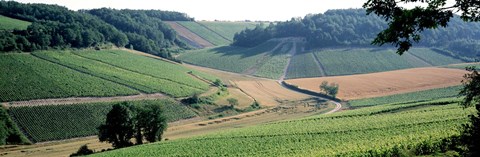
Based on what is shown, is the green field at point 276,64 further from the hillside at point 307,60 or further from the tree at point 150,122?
the tree at point 150,122

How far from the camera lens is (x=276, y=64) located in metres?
157

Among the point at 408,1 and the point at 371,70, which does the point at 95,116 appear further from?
the point at 371,70

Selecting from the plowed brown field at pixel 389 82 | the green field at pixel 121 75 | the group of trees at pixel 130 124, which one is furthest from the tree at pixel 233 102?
the group of trees at pixel 130 124

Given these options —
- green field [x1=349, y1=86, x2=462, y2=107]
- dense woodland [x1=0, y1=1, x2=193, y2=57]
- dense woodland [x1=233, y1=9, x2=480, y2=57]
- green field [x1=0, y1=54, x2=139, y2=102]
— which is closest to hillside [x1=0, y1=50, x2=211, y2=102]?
green field [x1=0, y1=54, x2=139, y2=102]

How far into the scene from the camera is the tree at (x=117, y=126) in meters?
61.0

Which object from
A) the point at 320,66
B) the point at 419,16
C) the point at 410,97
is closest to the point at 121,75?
the point at 410,97

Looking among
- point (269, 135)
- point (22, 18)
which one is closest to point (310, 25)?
point (22, 18)

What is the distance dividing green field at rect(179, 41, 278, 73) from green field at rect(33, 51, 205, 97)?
164 ft

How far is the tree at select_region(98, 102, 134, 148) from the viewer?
61.0 m

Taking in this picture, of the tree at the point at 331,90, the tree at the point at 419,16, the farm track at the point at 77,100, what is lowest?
the farm track at the point at 77,100

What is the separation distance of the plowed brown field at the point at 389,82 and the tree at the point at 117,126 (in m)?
62.4

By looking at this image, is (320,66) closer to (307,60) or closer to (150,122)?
(307,60)

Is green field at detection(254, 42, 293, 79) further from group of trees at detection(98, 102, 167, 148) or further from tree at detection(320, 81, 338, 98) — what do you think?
group of trees at detection(98, 102, 167, 148)

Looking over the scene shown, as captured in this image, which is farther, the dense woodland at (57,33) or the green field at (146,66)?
the green field at (146,66)
